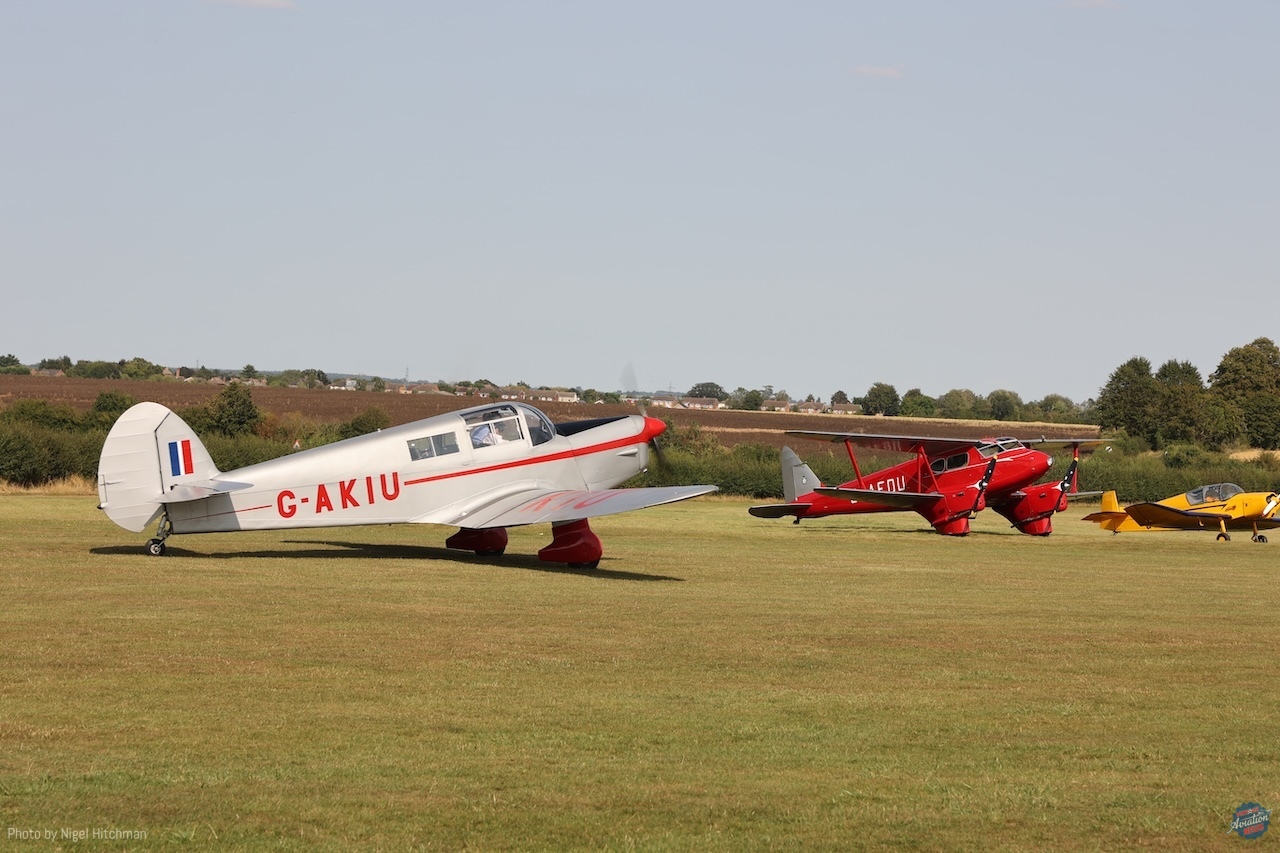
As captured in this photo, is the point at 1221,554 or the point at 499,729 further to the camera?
the point at 1221,554

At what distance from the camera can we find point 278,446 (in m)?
38.7

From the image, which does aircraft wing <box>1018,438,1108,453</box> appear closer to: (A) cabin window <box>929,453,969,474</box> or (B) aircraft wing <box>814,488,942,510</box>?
(A) cabin window <box>929,453,969,474</box>

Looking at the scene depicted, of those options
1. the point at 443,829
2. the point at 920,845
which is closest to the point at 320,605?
the point at 443,829

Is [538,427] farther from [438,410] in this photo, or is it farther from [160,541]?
[438,410]

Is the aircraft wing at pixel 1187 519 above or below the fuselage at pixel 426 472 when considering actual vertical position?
below

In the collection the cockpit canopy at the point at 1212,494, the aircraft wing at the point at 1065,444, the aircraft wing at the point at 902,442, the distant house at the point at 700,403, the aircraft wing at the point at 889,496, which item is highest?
the distant house at the point at 700,403

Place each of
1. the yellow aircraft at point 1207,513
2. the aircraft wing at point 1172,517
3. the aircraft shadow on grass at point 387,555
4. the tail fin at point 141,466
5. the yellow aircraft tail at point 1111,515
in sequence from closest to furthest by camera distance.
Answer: the tail fin at point 141,466 < the aircraft shadow on grass at point 387,555 < the aircraft wing at point 1172,517 < the yellow aircraft at point 1207,513 < the yellow aircraft tail at point 1111,515

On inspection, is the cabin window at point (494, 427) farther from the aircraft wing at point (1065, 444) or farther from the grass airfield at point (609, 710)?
the aircraft wing at point (1065, 444)

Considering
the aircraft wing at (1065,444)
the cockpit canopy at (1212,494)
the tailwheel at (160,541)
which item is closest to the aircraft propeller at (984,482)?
the aircraft wing at (1065,444)

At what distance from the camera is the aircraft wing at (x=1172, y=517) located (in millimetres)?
29156

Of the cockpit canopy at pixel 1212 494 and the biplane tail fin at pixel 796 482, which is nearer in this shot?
the cockpit canopy at pixel 1212 494

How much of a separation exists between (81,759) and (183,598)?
6.18 m

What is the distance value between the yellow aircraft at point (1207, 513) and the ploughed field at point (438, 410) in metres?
35.6

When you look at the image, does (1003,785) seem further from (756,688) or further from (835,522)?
(835,522)
